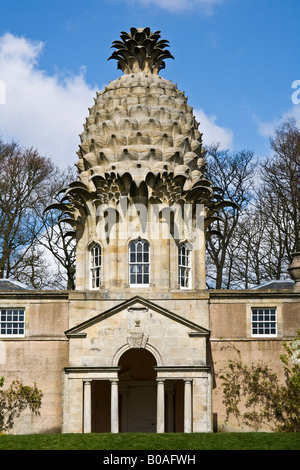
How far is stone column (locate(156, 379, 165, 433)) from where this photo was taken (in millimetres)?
34469

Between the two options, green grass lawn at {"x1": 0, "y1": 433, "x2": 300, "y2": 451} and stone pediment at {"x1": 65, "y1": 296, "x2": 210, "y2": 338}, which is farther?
stone pediment at {"x1": 65, "y1": 296, "x2": 210, "y2": 338}

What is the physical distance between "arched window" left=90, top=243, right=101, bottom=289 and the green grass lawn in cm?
988

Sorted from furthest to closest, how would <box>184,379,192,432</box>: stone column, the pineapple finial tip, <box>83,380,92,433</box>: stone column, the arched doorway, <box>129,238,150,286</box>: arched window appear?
the pineapple finial tip < the arched doorway < <box>129,238,150,286</box>: arched window < <box>83,380,92,433</box>: stone column < <box>184,379,192,432</box>: stone column

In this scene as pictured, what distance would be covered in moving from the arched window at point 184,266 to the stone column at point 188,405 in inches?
199

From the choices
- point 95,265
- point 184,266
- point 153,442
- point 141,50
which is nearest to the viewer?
point 153,442

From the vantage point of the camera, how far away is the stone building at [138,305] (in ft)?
117

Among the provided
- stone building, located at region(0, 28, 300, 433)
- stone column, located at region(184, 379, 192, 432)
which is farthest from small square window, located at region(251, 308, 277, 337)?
stone column, located at region(184, 379, 192, 432)

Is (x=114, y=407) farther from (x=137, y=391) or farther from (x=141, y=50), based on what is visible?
(x=141, y=50)

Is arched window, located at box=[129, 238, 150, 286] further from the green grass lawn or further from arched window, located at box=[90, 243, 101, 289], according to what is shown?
the green grass lawn

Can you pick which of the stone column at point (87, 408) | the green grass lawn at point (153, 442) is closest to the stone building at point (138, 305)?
the stone column at point (87, 408)

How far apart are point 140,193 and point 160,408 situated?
9.32m

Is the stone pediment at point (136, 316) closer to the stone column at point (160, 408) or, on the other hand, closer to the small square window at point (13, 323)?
the stone column at point (160, 408)

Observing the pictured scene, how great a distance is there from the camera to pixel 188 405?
3500 centimetres

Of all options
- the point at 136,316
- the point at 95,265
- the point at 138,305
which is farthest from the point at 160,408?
the point at 95,265
